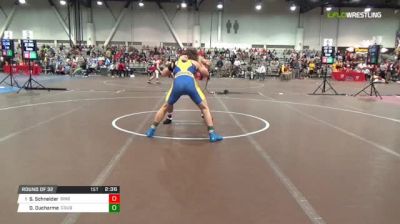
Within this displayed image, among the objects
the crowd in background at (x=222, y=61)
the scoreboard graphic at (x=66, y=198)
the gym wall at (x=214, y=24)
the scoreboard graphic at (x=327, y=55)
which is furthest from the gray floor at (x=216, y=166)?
the gym wall at (x=214, y=24)

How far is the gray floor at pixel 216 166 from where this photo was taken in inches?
141

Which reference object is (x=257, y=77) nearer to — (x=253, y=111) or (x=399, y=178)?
(x=253, y=111)

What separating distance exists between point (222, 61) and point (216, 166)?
26.1 meters

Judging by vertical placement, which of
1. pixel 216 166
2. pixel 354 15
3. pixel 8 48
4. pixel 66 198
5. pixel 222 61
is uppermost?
pixel 354 15

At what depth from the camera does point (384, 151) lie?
19.9 feet

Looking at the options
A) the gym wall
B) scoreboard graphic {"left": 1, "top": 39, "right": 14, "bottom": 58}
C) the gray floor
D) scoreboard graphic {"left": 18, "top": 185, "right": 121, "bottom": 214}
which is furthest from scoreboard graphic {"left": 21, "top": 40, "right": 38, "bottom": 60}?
the gym wall

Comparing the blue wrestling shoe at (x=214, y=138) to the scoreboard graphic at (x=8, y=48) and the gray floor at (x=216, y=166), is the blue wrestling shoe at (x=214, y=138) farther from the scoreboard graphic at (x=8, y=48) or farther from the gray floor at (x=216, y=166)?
the scoreboard graphic at (x=8, y=48)

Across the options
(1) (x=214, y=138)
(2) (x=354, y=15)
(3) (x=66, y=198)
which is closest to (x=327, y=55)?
(1) (x=214, y=138)

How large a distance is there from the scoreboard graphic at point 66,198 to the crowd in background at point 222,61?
2370cm

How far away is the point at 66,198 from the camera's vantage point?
2854 millimetres

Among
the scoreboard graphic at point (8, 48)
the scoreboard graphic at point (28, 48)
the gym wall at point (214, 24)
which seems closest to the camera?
the scoreboard graphic at point (28, 48)

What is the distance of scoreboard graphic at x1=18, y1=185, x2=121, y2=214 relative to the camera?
284 cm

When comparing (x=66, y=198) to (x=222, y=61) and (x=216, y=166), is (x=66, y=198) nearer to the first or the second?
(x=216, y=166)

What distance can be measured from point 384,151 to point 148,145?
3854 mm
